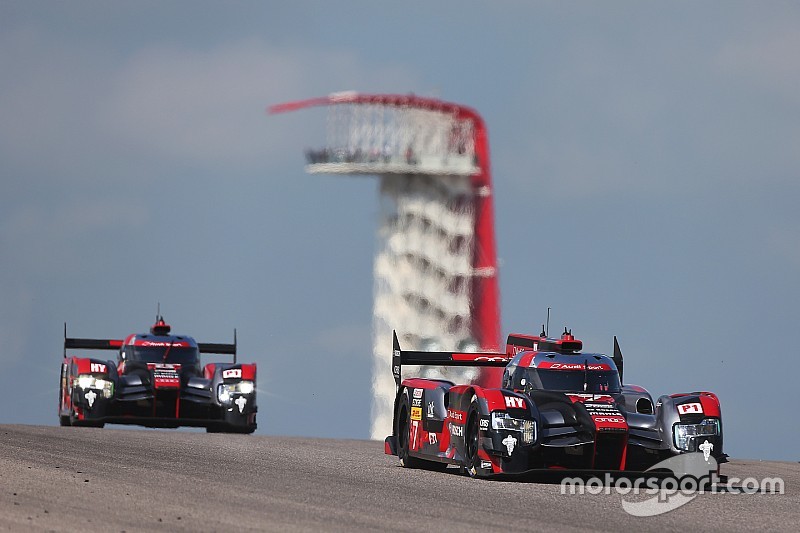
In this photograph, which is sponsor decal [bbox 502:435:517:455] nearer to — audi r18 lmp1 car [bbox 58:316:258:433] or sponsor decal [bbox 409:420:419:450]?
sponsor decal [bbox 409:420:419:450]

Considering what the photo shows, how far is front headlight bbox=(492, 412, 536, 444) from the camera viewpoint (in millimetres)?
17938

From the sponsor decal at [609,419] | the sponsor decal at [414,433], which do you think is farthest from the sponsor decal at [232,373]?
the sponsor decal at [609,419]

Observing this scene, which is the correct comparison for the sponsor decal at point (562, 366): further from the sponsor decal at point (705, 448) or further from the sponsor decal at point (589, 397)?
the sponsor decal at point (705, 448)

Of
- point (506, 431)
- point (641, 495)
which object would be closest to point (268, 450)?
point (506, 431)

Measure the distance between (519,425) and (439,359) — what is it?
162 inches

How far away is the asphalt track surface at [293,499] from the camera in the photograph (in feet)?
43.0

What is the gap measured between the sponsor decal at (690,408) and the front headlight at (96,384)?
15.7 meters

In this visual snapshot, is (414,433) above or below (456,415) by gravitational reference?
below

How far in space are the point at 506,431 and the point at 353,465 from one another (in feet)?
11.1

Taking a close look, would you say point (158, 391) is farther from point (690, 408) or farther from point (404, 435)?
point (690, 408)

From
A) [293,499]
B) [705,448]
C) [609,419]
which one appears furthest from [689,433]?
[293,499]

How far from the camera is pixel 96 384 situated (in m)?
31.4

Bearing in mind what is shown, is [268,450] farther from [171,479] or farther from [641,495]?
[641,495]

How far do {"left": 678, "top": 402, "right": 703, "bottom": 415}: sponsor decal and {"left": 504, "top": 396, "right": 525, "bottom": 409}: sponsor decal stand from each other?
1835 millimetres
